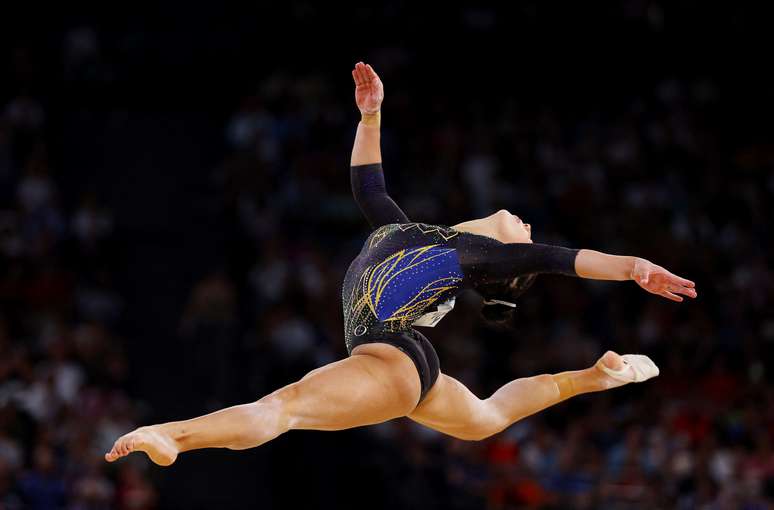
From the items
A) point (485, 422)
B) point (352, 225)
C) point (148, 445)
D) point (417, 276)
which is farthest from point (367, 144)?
point (352, 225)

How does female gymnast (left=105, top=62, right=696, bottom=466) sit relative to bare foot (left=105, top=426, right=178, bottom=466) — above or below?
above

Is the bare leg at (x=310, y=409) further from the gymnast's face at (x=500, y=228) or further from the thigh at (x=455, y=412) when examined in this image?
the gymnast's face at (x=500, y=228)

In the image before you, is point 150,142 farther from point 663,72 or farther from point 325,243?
point 663,72

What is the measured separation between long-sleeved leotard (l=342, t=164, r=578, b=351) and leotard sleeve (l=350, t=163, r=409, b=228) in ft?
0.62

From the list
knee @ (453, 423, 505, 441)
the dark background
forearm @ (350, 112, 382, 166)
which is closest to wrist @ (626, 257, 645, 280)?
knee @ (453, 423, 505, 441)

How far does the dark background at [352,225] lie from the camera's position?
9.81 metres

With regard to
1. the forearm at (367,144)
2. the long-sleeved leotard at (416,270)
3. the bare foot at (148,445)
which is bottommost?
the bare foot at (148,445)

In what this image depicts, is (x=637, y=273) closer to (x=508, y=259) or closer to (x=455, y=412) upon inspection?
(x=508, y=259)

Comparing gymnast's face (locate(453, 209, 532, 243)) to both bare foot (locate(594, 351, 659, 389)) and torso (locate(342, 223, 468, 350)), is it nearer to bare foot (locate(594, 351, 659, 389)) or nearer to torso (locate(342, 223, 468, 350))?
torso (locate(342, 223, 468, 350))

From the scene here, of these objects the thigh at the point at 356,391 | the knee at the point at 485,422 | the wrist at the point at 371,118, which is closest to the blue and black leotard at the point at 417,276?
the thigh at the point at 356,391

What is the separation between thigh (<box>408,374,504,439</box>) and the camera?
5.77m

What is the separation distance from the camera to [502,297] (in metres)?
5.76

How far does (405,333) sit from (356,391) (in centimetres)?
51

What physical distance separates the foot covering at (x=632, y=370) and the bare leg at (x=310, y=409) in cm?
112
